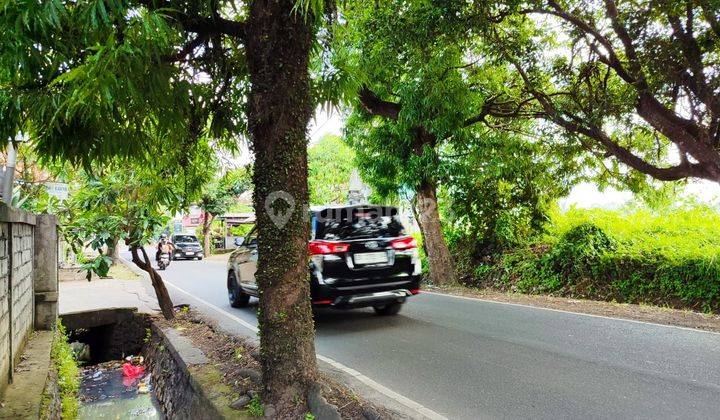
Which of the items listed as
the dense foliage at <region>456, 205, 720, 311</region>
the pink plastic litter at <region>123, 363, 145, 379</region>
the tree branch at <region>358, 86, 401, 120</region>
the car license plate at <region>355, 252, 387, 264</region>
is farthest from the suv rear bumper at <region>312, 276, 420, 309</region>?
the tree branch at <region>358, 86, 401, 120</region>

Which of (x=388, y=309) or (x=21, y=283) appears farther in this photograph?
(x=388, y=309)

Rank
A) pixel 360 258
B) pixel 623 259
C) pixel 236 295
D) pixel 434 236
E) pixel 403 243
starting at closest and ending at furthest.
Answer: pixel 360 258 → pixel 403 243 → pixel 236 295 → pixel 623 259 → pixel 434 236

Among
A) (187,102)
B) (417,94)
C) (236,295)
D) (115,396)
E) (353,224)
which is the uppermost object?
(417,94)

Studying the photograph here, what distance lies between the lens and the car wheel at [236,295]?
9462 millimetres

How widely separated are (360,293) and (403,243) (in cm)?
103

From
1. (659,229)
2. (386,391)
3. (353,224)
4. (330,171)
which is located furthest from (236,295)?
(330,171)

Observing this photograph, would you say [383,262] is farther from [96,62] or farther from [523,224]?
[523,224]

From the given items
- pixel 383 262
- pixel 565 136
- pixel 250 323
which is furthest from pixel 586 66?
pixel 250 323

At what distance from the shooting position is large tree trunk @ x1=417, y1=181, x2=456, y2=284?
43.0ft

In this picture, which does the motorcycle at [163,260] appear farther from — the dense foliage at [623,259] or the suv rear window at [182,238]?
the dense foliage at [623,259]

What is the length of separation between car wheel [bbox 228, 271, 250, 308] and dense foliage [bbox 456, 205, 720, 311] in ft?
22.7

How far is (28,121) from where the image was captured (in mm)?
3994

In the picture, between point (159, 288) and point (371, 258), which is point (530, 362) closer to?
point (371, 258)

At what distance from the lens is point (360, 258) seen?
675 centimetres
